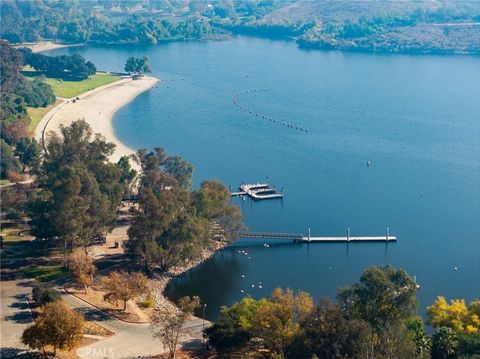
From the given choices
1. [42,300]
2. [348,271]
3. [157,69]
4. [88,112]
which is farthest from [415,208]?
[157,69]

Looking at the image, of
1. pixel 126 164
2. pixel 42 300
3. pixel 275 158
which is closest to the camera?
pixel 42 300

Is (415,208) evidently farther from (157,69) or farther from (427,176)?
(157,69)

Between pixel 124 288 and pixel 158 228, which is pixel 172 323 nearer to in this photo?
pixel 124 288

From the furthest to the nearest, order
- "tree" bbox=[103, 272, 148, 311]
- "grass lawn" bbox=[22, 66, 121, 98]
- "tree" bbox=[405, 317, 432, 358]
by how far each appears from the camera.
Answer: "grass lawn" bbox=[22, 66, 121, 98] < "tree" bbox=[103, 272, 148, 311] < "tree" bbox=[405, 317, 432, 358]

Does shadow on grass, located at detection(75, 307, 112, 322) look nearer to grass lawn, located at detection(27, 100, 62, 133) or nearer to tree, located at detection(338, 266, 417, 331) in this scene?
tree, located at detection(338, 266, 417, 331)

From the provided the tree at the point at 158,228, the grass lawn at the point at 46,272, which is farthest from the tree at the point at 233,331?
the grass lawn at the point at 46,272

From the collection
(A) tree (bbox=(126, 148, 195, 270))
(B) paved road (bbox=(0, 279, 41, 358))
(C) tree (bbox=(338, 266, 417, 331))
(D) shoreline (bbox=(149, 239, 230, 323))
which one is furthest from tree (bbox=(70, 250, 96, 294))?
(C) tree (bbox=(338, 266, 417, 331))

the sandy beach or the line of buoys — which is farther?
the line of buoys
